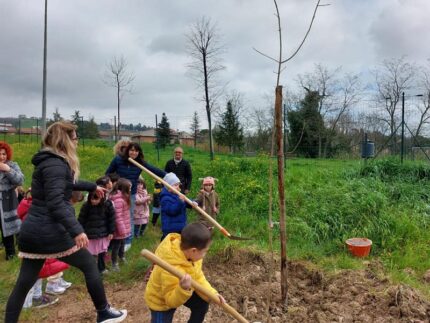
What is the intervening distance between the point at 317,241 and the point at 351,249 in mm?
672

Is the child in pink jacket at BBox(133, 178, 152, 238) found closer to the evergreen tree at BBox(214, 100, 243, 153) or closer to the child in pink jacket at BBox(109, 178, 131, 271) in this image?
the child in pink jacket at BBox(109, 178, 131, 271)

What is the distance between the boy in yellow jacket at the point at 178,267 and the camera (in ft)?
7.45

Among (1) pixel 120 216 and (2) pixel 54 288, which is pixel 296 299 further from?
(2) pixel 54 288

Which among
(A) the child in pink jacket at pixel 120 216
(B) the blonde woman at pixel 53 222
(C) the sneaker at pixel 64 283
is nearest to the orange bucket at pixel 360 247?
(A) the child in pink jacket at pixel 120 216

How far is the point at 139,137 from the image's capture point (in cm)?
2736

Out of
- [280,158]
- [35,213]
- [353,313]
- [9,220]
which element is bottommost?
[353,313]

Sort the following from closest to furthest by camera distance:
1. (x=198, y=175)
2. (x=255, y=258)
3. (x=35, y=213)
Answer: (x=35, y=213), (x=255, y=258), (x=198, y=175)

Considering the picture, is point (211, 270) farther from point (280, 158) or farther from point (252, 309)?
point (280, 158)

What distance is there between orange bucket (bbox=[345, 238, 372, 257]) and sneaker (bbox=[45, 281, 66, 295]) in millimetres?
3705

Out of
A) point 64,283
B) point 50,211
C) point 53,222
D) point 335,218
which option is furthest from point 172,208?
point 335,218

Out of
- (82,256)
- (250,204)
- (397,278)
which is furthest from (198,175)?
(82,256)

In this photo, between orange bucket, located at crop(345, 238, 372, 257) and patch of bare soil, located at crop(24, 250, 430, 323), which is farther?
orange bucket, located at crop(345, 238, 372, 257)

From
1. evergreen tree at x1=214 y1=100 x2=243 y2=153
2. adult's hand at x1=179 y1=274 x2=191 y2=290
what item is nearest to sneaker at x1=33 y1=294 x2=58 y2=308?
adult's hand at x1=179 y1=274 x2=191 y2=290

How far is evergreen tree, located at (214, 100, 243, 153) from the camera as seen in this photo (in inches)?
1141
